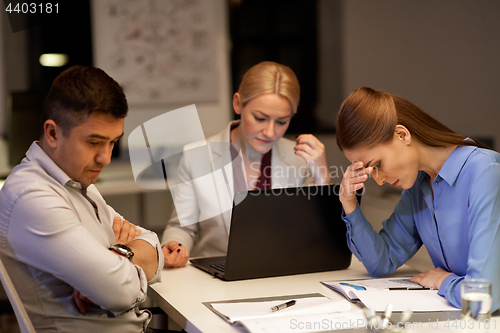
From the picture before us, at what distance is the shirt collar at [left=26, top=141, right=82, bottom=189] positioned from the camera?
1072mm

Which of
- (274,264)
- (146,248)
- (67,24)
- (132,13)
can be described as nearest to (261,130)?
(274,264)

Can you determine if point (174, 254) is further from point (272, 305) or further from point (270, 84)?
point (270, 84)

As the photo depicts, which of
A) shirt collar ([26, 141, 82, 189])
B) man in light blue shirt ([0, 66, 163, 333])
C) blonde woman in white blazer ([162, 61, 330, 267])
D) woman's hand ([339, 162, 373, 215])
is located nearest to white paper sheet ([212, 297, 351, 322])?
man in light blue shirt ([0, 66, 163, 333])

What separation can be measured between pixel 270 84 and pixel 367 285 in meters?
0.85

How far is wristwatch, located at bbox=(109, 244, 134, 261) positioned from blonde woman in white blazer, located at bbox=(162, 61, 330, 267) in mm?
514

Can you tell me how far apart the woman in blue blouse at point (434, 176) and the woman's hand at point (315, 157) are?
1.23 feet

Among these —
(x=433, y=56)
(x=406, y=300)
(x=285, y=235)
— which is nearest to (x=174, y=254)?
(x=285, y=235)

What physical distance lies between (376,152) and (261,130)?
0.65 metres

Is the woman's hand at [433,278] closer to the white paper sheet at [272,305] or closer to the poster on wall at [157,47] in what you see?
the white paper sheet at [272,305]

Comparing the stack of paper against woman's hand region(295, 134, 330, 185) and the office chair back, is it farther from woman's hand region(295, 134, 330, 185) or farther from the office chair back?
woman's hand region(295, 134, 330, 185)

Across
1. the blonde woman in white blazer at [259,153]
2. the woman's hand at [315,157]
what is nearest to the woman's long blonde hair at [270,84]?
the blonde woman in white blazer at [259,153]

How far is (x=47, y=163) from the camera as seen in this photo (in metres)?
1.07

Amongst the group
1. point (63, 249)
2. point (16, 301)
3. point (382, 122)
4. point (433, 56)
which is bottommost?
point (16, 301)

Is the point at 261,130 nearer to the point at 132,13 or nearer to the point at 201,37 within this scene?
the point at 201,37
